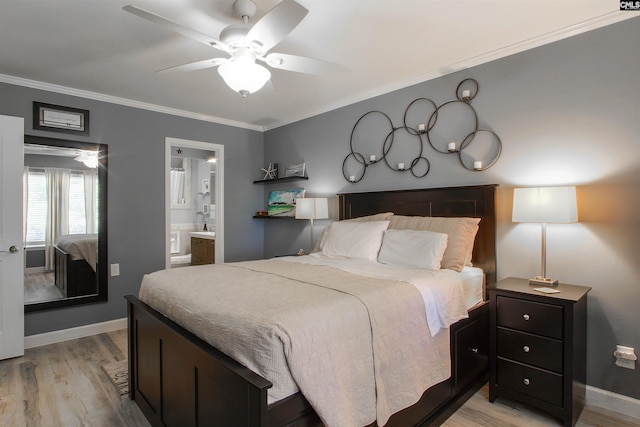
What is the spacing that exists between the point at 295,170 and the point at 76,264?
8.79ft

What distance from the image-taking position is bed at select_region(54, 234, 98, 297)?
3465 mm

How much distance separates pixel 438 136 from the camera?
3.08 metres

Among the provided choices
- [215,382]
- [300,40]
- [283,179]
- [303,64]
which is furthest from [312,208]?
[215,382]

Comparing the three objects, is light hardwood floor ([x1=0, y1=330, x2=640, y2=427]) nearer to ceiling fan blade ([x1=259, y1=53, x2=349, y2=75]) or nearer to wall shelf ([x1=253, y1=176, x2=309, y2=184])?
ceiling fan blade ([x1=259, y1=53, x2=349, y2=75])

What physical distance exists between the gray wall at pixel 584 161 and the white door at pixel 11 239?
384cm

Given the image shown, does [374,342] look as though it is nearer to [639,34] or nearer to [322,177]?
[639,34]

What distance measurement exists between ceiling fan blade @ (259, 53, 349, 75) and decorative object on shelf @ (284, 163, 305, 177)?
2.29 metres

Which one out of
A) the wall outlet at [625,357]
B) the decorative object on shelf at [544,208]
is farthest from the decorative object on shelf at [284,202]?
the wall outlet at [625,357]

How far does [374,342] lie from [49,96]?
3.86m

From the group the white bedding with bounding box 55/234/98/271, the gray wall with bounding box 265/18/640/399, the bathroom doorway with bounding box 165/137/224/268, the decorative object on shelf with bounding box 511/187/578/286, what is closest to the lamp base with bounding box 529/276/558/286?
the decorative object on shelf with bounding box 511/187/578/286

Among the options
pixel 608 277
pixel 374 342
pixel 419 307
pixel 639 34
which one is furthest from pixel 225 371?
pixel 639 34

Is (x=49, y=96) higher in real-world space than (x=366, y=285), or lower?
higher

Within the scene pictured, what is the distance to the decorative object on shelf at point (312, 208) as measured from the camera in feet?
12.9

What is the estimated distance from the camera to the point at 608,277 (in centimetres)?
222
